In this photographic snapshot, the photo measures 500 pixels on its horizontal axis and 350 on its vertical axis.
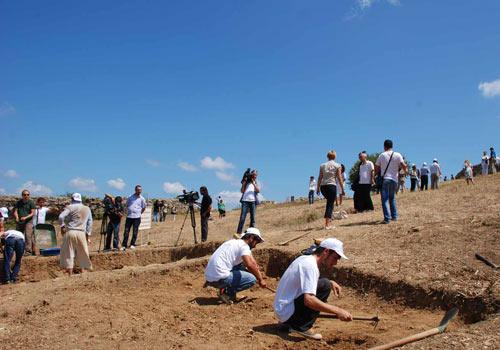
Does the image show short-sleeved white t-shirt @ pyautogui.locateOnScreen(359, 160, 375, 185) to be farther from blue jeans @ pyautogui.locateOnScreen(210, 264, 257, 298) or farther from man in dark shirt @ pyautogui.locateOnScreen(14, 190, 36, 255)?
man in dark shirt @ pyautogui.locateOnScreen(14, 190, 36, 255)

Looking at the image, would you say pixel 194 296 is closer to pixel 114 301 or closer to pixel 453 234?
pixel 114 301

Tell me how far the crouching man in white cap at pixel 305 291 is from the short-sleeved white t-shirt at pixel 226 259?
1.74 meters

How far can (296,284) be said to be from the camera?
4.98 metres

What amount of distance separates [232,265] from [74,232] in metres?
3.75

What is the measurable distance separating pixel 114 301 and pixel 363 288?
3.79 meters

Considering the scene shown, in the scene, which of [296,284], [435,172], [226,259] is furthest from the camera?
[435,172]

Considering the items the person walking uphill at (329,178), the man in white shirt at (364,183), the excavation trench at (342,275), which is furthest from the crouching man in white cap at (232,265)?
the man in white shirt at (364,183)

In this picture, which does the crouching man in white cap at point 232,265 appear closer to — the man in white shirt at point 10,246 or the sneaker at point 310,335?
the sneaker at point 310,335

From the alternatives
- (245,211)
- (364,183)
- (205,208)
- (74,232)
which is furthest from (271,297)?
(364,183)

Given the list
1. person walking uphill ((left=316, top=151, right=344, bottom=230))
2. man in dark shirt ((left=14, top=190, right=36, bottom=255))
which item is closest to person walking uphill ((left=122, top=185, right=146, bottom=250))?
man in dark shirt ((left=14, top=190, right=36, bottom=255))

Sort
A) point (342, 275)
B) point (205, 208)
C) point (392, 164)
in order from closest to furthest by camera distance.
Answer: point (342, 275) → point (392, 164) → point (205, 208)

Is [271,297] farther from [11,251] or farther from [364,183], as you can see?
[364,183]

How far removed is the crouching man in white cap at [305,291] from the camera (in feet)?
15.8

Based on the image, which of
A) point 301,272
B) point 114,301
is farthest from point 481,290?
point 114,301
